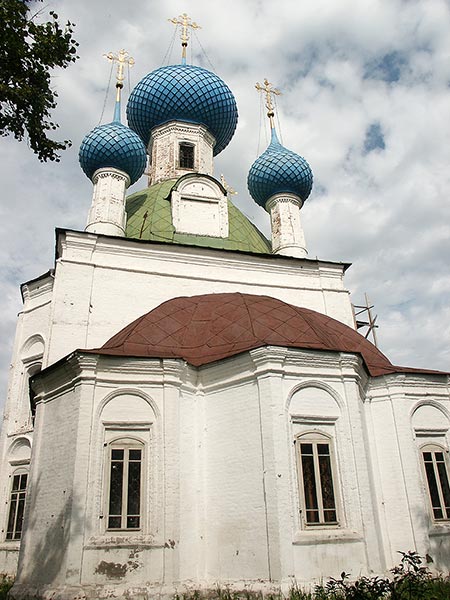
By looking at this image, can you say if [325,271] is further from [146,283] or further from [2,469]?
[2,469]

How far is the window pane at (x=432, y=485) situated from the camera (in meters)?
8.00

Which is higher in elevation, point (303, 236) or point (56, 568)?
point (303, 236)

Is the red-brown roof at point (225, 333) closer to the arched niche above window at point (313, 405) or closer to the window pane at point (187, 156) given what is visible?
the arched niche above window at point (313, 405)

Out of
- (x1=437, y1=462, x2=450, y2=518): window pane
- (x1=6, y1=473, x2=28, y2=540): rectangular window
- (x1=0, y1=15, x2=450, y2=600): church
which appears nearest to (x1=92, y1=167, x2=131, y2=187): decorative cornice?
(x1=0, y1=15, x2=450, y2=600): church

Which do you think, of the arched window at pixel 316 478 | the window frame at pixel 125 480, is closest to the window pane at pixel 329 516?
the arched window at pixel 316 478

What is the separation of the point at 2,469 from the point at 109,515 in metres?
4.50

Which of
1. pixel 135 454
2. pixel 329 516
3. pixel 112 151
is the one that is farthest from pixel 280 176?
pixel 329 516

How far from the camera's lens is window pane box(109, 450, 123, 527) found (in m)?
6.76

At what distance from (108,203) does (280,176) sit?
182 inches

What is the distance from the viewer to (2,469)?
400 inches

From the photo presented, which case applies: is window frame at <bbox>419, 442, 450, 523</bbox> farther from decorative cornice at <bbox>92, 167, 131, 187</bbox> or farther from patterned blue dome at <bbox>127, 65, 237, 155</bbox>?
patterned blue dome at <bbox>127, 65, 237, 155</bbox>

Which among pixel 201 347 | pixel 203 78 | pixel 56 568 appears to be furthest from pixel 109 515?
pixel 203 78

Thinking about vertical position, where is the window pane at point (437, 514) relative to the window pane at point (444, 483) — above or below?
below

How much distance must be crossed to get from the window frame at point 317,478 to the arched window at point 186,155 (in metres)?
10.2
